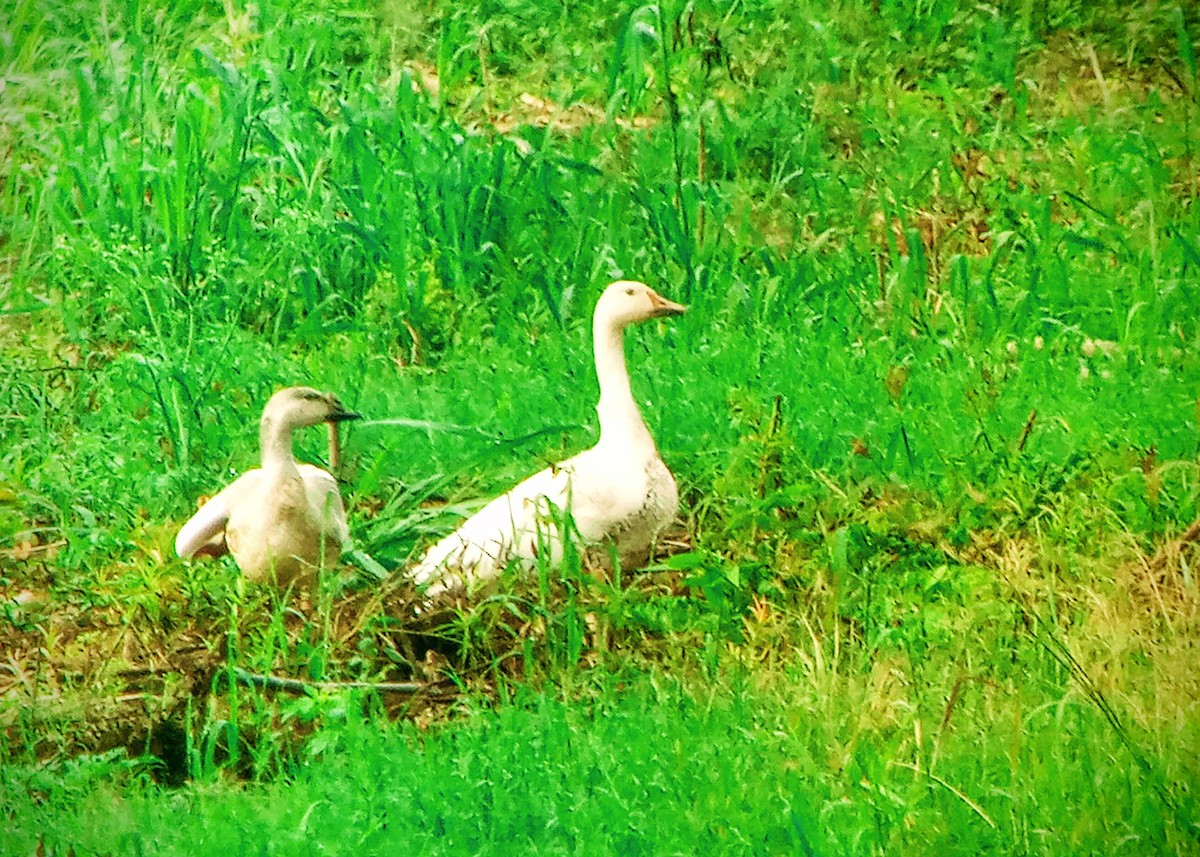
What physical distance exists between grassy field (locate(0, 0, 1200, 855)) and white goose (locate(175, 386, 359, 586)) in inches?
2.2

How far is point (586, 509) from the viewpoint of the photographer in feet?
11.4

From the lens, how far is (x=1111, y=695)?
3.15 m

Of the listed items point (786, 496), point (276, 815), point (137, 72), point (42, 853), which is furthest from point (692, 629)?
point (137, 72)

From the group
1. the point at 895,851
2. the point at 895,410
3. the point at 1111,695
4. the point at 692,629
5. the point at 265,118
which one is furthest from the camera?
the point at 265,118

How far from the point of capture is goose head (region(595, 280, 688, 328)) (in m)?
3.54

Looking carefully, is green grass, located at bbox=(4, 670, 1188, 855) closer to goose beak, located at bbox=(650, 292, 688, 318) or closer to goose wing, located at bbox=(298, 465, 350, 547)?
goose wing, located at bbox=(298, 465, 350, 547)

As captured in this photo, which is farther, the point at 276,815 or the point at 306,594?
the point at 306,594

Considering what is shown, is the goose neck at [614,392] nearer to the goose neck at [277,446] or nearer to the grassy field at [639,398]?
the grassy field at [639,398]

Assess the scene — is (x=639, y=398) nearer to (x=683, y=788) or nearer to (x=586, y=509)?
(x=586, y=509)

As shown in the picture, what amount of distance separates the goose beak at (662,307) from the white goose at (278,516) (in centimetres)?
61

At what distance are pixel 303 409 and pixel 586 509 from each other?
1.71 ft

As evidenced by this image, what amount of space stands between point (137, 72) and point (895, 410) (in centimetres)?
157

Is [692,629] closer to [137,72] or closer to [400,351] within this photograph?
[400,351]

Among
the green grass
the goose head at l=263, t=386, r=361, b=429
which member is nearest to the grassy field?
the green grass
